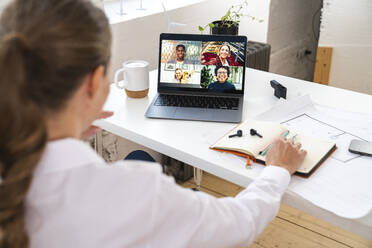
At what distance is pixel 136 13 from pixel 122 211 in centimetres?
166

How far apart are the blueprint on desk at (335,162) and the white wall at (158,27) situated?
89 centimetres

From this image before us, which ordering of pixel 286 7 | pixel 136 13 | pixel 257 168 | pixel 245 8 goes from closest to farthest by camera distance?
1. pixel 257 168
2. pixel 136 13
3. pixel 245 8
4. pixel 286 7

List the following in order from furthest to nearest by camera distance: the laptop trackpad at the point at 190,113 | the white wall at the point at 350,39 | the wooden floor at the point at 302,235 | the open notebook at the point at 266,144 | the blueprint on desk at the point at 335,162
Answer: the white wall at the point at 350,39 < the wooden floor at the point at 302,235 < the laptop trackpad at the point at 190,113 < the open notebook at the point at 266,144 < the blueprint on desk at the point at 335,162

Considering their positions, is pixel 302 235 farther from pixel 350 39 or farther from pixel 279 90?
pixel 350 39

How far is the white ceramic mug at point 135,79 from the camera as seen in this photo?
4.94ft

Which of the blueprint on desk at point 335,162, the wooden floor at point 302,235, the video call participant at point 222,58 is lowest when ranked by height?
the wooden floor at point 302,235

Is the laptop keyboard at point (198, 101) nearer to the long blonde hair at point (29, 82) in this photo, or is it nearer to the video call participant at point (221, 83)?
the video call participant at point (221, 83)

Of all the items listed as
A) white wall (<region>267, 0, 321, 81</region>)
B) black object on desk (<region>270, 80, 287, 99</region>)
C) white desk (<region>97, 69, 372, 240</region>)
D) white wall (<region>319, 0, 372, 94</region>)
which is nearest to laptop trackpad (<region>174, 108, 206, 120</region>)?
white desk (<region>97, 69, 372, 240</region>)

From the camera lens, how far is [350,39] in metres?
2.75

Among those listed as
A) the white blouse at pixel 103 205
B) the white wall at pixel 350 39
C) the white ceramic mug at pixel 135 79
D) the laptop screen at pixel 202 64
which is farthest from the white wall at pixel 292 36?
the white blouse at pixel 103 205

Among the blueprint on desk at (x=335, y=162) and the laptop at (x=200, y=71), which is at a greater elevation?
the laptop at (x=200, y=71)

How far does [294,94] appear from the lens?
1.54 m

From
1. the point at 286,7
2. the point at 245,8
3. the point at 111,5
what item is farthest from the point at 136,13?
the point at 286,7

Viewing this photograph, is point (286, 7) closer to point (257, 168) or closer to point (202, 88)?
point (202, 88)
